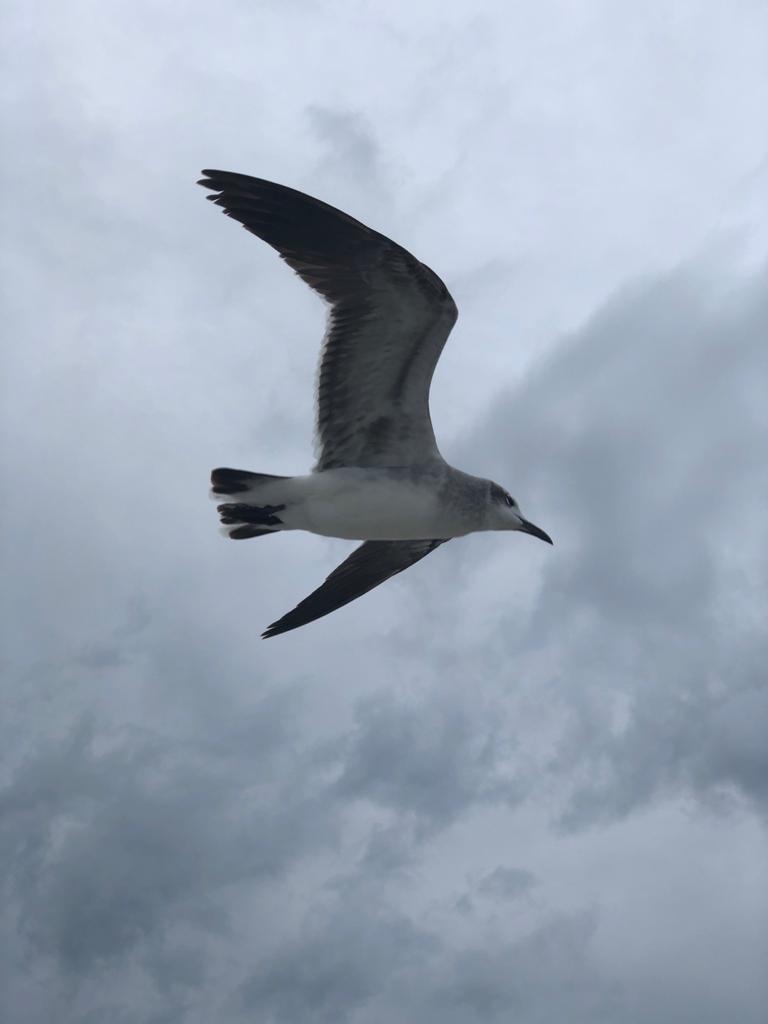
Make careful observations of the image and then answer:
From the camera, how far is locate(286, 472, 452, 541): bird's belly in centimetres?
1995

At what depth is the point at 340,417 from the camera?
20109 millimetres

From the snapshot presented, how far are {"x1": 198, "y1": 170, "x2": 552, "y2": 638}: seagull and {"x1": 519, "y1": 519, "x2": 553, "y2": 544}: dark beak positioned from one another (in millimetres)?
183

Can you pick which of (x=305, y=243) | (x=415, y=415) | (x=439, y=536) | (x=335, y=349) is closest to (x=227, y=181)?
(x=305, y=243)

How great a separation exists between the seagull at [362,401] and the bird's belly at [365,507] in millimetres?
13

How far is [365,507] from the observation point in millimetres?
20016

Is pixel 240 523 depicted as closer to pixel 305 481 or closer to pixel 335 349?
pixel 305 481

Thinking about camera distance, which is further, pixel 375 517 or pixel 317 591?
pixel 317 591

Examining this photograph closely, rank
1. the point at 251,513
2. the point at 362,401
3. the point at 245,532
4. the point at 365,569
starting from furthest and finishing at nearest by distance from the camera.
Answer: the point at 365,569 → the point at 245,532 → the point at 251,513 → the point at 362,401

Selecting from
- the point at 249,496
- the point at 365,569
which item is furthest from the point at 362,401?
the point at 365,569

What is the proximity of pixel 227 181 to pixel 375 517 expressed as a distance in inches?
182

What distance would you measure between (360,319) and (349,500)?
2311 millimetres

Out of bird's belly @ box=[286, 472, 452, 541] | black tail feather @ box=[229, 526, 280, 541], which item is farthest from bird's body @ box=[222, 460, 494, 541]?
black tail feather @ box=[229, 526, 280, 541]

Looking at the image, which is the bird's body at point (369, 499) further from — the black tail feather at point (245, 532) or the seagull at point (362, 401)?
the black tail feather at point (245, 532)

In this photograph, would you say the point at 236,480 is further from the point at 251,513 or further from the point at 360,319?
the point at 360,319
